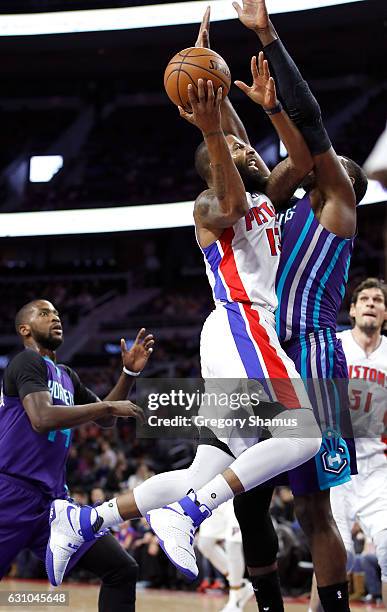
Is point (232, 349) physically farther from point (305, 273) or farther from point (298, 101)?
point (298, 101)

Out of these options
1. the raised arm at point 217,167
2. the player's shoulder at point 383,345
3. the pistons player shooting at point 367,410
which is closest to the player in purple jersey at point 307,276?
the raised arm at point 217,167

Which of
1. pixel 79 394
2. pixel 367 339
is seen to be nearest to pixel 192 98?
pixel 79 394

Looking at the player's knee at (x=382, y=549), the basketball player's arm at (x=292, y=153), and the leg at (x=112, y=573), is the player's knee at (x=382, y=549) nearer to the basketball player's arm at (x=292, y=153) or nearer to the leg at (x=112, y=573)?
the leg at (x=112, y=573)

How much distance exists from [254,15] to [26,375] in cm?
238

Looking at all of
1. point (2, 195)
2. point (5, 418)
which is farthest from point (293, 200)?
point (2, 195)

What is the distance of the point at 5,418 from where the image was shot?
16.9 feet

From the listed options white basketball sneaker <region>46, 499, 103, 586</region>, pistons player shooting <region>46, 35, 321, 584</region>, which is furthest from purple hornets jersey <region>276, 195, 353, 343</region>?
white basketball sneaker <region>46, 499, 103, 586</region>

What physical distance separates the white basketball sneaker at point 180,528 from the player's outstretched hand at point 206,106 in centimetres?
173

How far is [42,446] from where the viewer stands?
5086 mm

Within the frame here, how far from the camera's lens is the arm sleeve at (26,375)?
4945 millimetres

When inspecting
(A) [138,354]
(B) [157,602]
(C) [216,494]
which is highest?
(A) [138,354]

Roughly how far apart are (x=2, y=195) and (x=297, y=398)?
20.7 m

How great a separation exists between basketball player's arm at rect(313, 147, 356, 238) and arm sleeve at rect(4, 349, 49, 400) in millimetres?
1858

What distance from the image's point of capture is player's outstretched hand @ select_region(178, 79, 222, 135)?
398 centimetres
